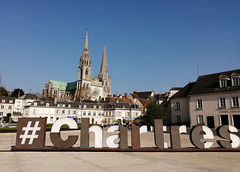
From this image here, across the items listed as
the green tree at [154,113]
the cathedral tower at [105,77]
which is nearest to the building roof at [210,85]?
the green tree at [154,113]

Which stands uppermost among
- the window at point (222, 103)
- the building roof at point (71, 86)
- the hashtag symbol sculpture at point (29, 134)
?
the building roof at point (71, 86)

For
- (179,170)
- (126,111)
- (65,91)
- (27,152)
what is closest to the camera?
(179,170)

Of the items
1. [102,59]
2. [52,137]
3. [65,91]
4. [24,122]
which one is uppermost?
[102,59]

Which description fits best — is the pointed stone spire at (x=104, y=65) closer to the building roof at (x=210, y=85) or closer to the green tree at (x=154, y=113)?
the green tree at (x=154, y=113)

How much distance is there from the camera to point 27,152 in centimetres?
1150

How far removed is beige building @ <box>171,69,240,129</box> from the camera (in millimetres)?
26016

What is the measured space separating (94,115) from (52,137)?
153 ft

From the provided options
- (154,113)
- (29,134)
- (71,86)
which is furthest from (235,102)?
(71,86)

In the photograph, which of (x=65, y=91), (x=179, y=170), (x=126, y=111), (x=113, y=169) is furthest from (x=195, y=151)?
(x=65, y=91)

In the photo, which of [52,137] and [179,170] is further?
[52,137]

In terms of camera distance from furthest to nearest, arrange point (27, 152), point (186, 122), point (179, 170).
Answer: point (186, 122)
point (27, 152)
point (179, 170)

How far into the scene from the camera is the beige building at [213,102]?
26016 millimetres

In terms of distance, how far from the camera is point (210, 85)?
97.9ft

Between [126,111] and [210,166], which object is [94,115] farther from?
[210,166]
